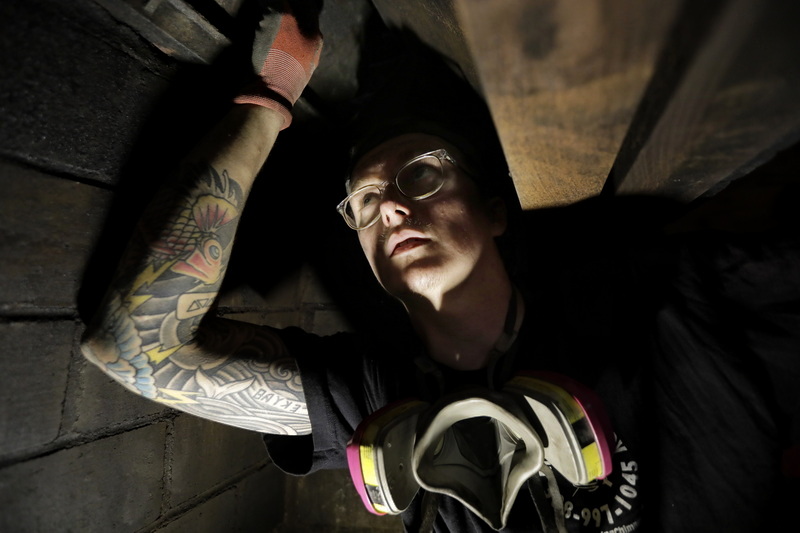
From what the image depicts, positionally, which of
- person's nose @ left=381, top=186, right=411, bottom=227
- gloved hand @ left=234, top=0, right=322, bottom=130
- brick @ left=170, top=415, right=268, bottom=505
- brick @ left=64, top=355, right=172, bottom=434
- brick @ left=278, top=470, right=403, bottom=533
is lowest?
brick @ left=278, top=470, right=403, bottom=533

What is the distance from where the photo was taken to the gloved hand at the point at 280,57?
4.38 ft

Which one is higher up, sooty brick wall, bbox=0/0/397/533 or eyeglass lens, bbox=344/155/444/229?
eyeglass lens, bbox=344/155/444/229

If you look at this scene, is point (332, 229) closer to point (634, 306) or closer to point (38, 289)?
point (38, 289)

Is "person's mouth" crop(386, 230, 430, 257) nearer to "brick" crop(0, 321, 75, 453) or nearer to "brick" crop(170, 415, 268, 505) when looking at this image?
"brick" crop(0, 321, 75, 453)

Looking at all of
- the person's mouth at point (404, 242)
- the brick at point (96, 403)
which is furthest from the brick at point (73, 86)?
the person's mouth at point (404, 242)

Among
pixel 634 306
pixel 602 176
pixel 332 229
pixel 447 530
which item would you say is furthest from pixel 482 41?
pixel 332 229

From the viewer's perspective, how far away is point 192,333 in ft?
4.32

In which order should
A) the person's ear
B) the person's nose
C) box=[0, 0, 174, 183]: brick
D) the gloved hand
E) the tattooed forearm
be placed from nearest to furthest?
box=[0, 0, 174, 183]: brick < the tattooed forearm < the gloved hand < the person's nose < the person's ear

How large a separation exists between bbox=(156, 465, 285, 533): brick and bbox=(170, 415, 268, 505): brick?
0.09 metres

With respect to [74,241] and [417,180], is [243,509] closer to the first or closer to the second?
[74,241]

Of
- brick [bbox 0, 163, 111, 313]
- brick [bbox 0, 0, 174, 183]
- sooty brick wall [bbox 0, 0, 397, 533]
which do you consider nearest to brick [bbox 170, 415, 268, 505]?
sooty brick wall [bbox 0, 0, 397, 533]

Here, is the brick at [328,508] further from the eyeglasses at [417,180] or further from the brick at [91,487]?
the eyeglasses at [417,180]

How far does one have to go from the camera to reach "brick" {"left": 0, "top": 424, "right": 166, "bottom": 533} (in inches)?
44.1

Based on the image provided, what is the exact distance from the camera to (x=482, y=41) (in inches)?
21.0
